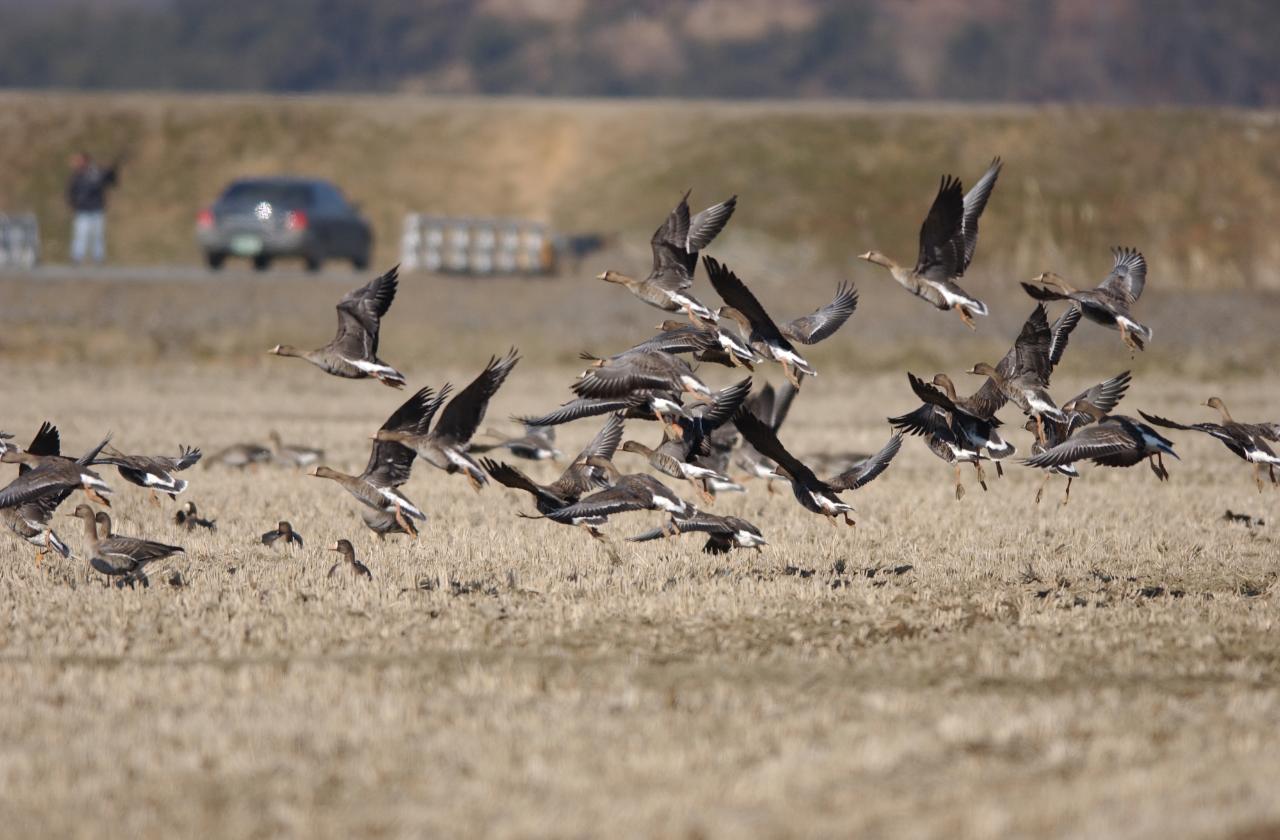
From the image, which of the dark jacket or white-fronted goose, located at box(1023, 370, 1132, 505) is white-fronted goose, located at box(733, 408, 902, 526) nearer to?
white-fronted goose, located at box(1023, 370, 1132, 505)

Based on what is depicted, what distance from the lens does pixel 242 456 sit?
1853cm

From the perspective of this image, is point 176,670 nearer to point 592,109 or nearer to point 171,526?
point 171,526

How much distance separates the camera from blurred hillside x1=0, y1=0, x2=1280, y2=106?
5674 inches

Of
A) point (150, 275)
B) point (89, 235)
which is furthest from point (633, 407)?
point (89, 235)

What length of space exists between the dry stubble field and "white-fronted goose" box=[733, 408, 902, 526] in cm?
49

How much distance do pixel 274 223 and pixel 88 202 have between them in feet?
13.7

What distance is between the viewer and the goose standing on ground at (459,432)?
460 inches

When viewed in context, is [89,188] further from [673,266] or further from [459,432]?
[459,432]

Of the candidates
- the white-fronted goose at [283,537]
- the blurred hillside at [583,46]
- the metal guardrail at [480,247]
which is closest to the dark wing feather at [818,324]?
the white-fronted goose at [283,537]

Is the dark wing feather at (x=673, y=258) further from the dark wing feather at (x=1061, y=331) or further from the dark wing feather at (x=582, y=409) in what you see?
the dark wing feather at (x=1061, y=331)

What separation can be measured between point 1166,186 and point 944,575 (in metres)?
39.7

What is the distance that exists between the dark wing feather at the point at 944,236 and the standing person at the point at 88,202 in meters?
27.4

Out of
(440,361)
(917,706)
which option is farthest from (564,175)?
(917,706)

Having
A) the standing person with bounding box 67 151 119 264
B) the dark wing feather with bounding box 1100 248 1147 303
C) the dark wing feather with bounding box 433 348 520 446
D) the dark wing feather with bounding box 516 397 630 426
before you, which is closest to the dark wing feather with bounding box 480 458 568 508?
the dark wing feather with bounding box 433 348 520 446
